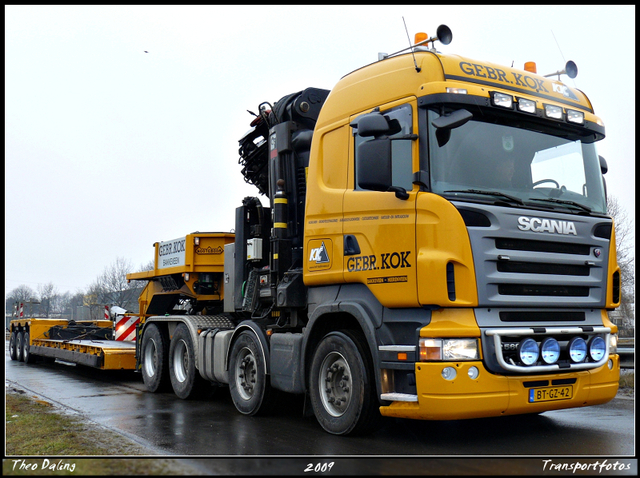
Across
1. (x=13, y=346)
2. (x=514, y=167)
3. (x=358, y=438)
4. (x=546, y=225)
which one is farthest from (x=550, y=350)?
(x=13, y=346)

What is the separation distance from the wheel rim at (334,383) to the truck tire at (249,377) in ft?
4.15

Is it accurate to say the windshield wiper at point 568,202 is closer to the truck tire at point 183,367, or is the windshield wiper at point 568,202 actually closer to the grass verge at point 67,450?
the grass verge at point 67,450

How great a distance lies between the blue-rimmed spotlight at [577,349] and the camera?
619cm

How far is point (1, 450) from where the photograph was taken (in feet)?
20.2

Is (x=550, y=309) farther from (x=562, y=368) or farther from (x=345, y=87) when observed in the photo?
(x=345, y=87)

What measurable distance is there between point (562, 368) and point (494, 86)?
276 cm

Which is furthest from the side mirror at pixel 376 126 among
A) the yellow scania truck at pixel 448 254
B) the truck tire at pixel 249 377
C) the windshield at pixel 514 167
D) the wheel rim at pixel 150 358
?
the wheel rim at pixel 150 358

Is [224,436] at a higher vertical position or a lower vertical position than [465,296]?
lower

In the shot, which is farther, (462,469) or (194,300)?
(194,300)

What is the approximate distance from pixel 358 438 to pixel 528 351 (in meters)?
1.82

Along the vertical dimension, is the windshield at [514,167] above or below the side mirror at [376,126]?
below

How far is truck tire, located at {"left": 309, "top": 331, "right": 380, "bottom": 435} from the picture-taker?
630 cm

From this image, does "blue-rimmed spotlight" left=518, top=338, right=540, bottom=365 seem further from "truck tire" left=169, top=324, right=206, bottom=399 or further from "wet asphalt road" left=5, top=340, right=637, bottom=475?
"truck tire" left=169, top=324, right=206, bottom=399

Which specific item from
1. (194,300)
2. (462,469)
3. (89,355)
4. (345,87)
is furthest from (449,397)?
(89,355)
